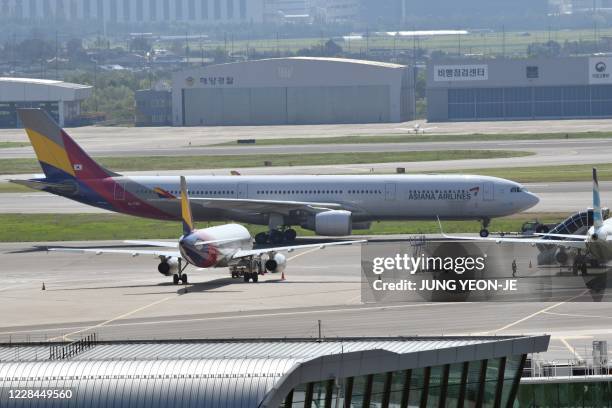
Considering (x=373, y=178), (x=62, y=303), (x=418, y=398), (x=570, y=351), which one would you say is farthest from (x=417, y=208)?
(x=418, y=398)

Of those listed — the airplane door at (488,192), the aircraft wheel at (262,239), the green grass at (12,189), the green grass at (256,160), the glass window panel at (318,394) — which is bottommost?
the green grass at (12,189)

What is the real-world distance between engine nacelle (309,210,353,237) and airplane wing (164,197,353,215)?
1.60m

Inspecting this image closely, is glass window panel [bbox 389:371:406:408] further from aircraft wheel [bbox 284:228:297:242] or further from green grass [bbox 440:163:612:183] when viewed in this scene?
green grass [bbox 440:163:612:183]

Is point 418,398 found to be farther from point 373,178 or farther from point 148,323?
point 373,178

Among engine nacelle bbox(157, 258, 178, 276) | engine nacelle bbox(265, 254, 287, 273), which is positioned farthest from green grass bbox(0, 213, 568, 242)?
engine nacelle bbox(265, 254, 287, 273)

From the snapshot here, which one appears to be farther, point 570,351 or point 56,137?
point 56,137

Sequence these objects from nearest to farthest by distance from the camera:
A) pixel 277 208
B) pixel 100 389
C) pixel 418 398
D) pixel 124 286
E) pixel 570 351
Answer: pixel 100 389 → pixel 418 398 → pixel 570 351 → pixel 124 286 → pixel 277 208

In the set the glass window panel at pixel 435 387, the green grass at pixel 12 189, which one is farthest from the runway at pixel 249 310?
the green grass at pixel 12 189

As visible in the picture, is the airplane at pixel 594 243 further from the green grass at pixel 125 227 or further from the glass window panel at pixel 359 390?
the glass window panel at pixel 359 390

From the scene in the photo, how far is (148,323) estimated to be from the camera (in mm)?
68375

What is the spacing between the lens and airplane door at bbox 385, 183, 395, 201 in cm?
10060

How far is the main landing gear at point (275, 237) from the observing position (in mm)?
99875

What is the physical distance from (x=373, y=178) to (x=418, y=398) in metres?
62.9

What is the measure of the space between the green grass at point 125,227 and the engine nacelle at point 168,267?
21755mm
